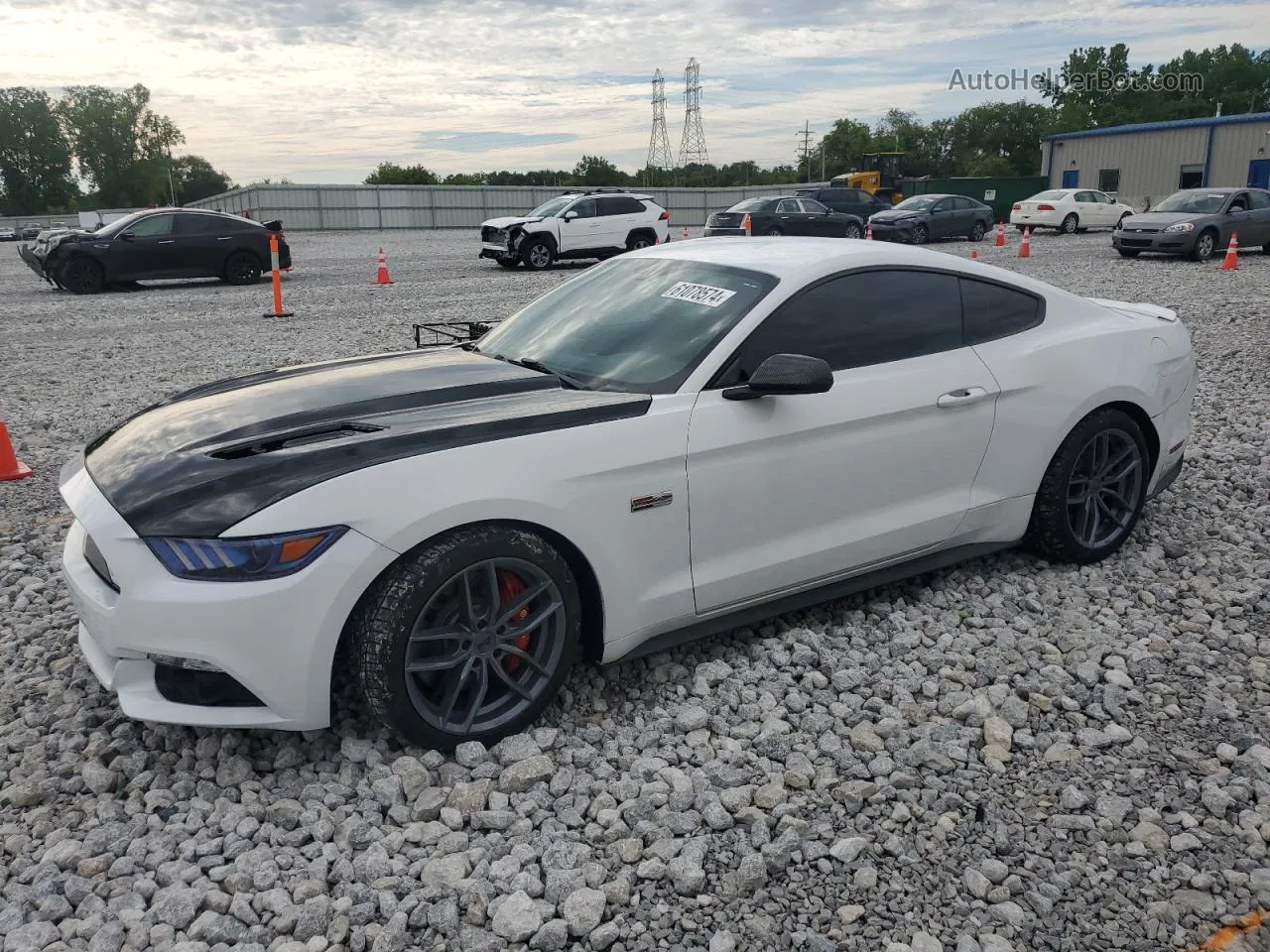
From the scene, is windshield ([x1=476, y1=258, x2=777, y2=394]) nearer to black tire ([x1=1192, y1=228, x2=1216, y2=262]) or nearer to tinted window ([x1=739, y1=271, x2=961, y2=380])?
tinted window ([x1=739, y1=271, x2=961, y2=380])

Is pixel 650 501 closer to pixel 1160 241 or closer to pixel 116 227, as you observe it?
pixel 116 227

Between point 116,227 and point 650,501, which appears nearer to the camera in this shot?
point 650,501

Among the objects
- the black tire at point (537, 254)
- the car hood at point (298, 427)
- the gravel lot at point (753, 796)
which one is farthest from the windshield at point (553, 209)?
the car hood at point (298, 427)

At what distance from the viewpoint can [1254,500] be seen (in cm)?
565

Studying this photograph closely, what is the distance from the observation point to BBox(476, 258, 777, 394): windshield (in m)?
3.75

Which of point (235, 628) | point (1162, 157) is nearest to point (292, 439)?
point (235, 628)

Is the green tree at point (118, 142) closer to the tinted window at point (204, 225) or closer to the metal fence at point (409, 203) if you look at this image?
the metal fence at point (409, 203)

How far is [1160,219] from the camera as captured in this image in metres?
20.5

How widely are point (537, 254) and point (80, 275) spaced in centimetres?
839

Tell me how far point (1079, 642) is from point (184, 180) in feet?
407

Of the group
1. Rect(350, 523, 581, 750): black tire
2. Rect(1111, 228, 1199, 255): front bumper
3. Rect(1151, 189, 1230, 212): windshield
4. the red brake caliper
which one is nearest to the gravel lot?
Rect(350, 523, 581, 750): black tire

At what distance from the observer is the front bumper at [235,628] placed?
286cm

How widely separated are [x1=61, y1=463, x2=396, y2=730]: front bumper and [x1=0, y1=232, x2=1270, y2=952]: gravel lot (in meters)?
0.31

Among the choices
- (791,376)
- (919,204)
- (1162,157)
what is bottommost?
(791,376)
